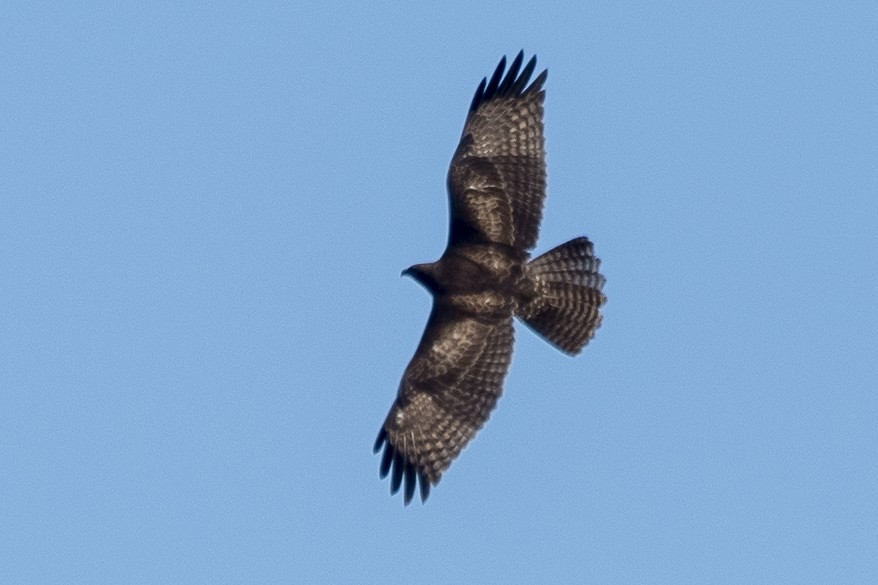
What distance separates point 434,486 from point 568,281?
6.94ft

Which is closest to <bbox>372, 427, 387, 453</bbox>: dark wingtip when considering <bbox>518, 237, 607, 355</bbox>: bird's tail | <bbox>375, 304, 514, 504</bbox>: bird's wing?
<bbox>375, 304, 514, 504</bbox>: bird's wing

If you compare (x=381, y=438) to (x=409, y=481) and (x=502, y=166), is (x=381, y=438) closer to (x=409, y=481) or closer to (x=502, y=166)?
(x=409, y=481)

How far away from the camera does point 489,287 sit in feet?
50.1

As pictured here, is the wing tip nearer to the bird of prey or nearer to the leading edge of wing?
the bird of prey

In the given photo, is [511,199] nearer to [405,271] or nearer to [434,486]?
[405,271]

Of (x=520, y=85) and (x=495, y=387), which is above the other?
(x=520, y=85)

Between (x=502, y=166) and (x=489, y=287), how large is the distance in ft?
3.51

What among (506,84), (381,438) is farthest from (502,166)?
(381,438)

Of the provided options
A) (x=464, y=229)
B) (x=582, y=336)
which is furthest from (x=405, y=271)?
(x=582, y=336)

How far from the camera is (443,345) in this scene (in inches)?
602

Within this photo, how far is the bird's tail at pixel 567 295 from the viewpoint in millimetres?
15344

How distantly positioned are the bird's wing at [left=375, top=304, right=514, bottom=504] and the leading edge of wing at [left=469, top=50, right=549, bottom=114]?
6.32 ft

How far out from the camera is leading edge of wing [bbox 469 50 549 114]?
1576cm

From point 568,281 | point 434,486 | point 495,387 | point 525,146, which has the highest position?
point 525,146
